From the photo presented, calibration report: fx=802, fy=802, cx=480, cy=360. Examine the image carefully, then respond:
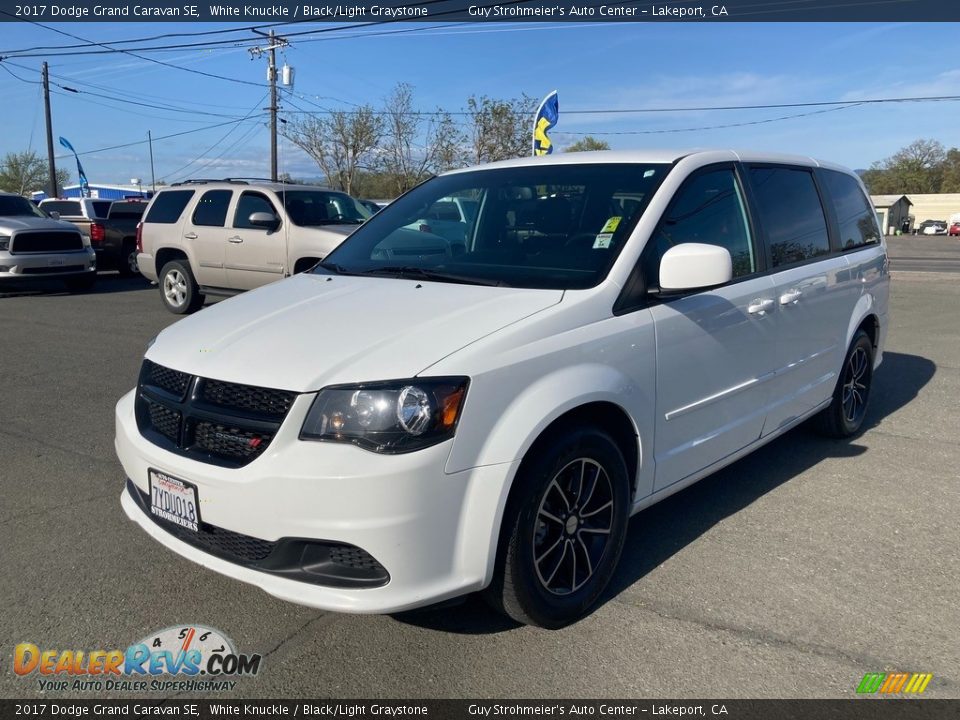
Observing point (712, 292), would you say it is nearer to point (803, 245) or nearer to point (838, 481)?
point (803, 245)

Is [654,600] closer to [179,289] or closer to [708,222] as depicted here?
[708,222]

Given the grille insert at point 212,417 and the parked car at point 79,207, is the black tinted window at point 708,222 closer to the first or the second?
the grille insert at point 212,417

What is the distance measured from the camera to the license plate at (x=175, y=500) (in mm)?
2871

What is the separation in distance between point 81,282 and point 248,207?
5.93 metres

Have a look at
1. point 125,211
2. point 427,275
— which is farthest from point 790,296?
point 125,211

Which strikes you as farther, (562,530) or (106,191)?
(106,191)

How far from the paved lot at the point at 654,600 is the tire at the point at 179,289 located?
270 inches

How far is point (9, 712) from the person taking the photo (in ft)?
8.68

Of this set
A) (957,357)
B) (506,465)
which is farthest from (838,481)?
(957,357)

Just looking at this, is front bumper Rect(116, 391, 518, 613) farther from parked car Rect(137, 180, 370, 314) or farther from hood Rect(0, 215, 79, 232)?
hood Rect(0, 215, 79, 232)

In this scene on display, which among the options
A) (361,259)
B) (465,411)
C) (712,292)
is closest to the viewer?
(465,411)

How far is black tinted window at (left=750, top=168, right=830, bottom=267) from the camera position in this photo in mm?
4410

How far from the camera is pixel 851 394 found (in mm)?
5602

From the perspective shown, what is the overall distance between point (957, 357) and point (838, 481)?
5114 millimetres
